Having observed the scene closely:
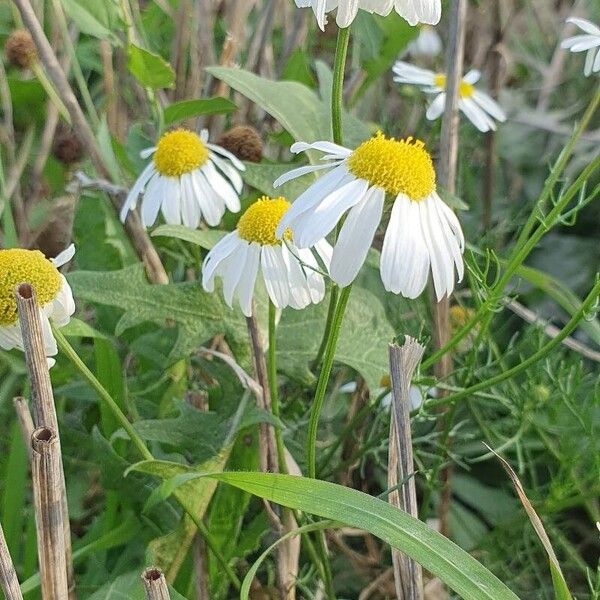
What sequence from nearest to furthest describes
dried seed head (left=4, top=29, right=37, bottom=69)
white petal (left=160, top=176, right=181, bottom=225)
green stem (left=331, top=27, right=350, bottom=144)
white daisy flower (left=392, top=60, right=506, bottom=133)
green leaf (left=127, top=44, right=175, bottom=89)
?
green stem (left=331, top=27, right=350, bottom=144), white petal (left=160, top=176, right=181, bottom=225), green leaf (left=127, top=44, right=175, bottom=89), white daisy flower (left=392, top=60, right=506, bottom=133), dried seed head (left=4, top=29, right=37, bottom=69)

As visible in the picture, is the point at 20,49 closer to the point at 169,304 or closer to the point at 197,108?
the point at 197,108

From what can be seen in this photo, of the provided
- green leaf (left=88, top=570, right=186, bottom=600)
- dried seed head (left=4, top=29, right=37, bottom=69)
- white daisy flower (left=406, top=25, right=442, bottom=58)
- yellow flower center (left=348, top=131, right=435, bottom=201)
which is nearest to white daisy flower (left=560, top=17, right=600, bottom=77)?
yellow flower center (left=348, top=131, right=435, bottom=201)

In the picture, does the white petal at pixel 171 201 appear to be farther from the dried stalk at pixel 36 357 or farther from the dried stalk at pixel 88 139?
the dried stalk at pixel 36 357

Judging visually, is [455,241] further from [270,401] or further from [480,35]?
[480,35]

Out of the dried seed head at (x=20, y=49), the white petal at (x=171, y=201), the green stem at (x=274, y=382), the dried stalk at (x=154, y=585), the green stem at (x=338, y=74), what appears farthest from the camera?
the dried seed head at (x=20, y=49)

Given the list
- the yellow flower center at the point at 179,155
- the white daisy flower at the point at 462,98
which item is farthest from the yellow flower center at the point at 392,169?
the white daisy flower at the point at 462,98

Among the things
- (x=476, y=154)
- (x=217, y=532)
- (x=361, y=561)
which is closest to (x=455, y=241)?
(x=217, y=532)

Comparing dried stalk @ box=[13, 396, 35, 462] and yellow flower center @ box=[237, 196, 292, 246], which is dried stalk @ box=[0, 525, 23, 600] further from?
yellow flower center @ box=[237, 196, 292, 246]
